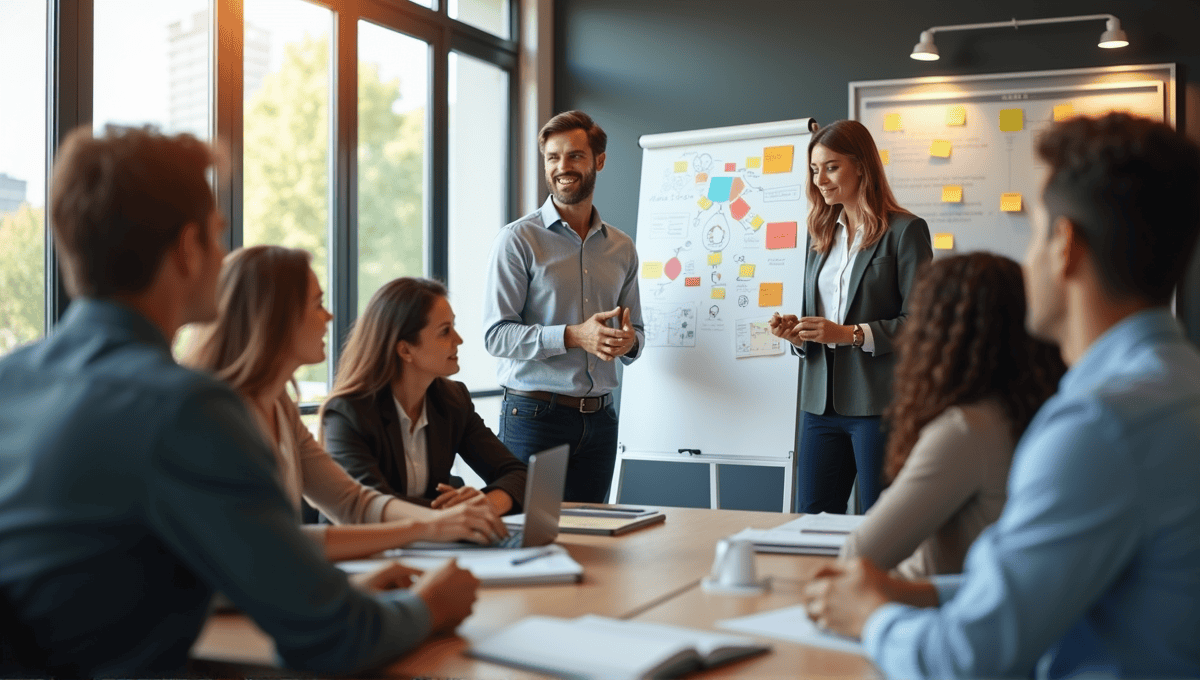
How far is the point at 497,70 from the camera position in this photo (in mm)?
5234

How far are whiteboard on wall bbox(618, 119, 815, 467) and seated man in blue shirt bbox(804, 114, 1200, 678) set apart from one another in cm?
313

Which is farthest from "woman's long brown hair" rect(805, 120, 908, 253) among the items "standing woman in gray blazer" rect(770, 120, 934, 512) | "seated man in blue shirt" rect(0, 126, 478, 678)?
"seated man in blue shirt" rect(0, 126, 478, 678)

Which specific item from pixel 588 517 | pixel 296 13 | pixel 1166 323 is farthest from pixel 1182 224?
pixel 296 13

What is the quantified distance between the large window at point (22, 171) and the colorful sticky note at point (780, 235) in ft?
8.96

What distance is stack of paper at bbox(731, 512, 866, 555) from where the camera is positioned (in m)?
1.98

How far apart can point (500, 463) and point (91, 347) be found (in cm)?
155

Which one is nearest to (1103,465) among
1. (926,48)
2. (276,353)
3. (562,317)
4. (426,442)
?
(276,353)

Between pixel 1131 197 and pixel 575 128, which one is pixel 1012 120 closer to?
pixel 575 128

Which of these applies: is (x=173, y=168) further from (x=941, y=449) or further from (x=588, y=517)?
(x=588, y=517)

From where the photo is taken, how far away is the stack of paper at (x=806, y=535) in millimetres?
1981

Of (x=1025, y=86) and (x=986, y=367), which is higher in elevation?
(x=1025, y=86)

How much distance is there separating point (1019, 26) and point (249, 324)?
3759mm

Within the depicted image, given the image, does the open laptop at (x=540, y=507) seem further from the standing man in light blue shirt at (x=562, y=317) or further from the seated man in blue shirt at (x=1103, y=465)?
the standing man in light blue shirt at (x=562, y=317)

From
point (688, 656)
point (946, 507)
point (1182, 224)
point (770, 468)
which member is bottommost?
point (770, 468)
